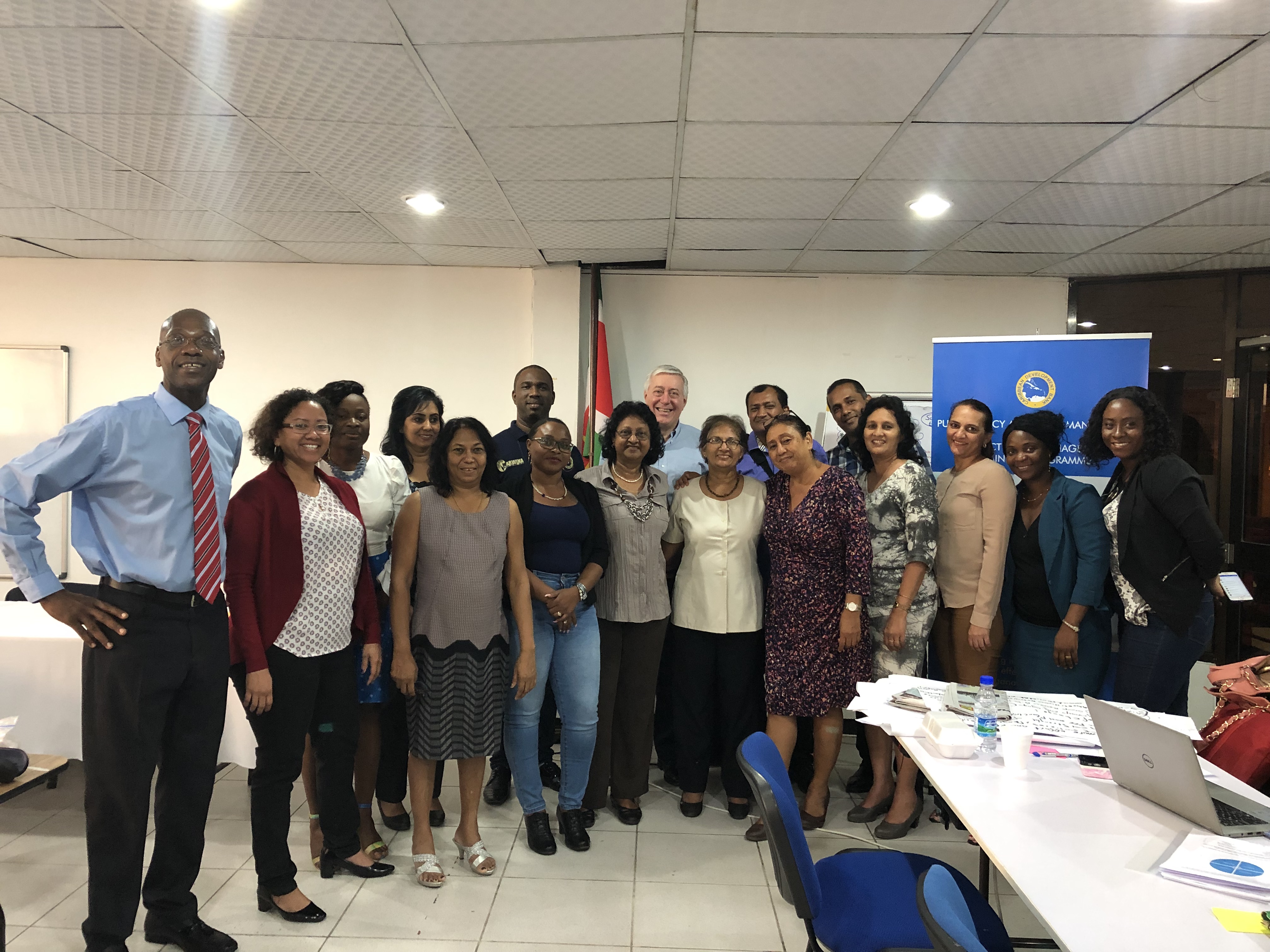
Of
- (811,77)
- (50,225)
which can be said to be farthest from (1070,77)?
(50,225)

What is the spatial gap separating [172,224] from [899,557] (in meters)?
4.24

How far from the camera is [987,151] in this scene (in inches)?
130

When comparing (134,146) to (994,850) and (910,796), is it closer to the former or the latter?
(994,850)

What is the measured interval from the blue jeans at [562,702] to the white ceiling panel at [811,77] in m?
1.81

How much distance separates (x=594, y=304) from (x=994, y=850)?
4.43 m

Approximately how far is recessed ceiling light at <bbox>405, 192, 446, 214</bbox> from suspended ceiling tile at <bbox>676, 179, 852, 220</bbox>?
3.94 ft

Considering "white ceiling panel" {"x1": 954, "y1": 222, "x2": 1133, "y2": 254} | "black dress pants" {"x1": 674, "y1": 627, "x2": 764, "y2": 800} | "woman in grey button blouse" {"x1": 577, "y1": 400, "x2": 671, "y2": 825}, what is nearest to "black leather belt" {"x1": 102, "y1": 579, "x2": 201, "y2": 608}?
"woman in grey button blouse" {"x1": 577, "y1": 400, "x2": 671, "y2": 825}

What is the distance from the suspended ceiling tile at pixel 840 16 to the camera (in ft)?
7.36

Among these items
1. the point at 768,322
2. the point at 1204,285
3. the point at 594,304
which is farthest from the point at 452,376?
the point at 1204,285

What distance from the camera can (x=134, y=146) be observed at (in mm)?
3379

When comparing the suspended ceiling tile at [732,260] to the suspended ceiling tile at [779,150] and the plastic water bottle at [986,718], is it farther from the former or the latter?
the plastic water bottle at [986,718]

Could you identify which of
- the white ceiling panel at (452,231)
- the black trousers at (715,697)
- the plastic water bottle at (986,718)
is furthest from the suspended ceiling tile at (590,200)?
the plastic water bottle at (986,718)

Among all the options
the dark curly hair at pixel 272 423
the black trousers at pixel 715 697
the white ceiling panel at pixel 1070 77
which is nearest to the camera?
the white ceiling panel at pixel 1070 77

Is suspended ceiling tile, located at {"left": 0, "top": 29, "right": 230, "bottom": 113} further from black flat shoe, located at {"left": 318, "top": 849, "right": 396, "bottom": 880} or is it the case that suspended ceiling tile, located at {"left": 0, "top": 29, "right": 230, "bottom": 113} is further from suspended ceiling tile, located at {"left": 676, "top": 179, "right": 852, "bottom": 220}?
black flat shoe, located at {"left": 318, "top": 849, "right": 396, "bottom": 880}
